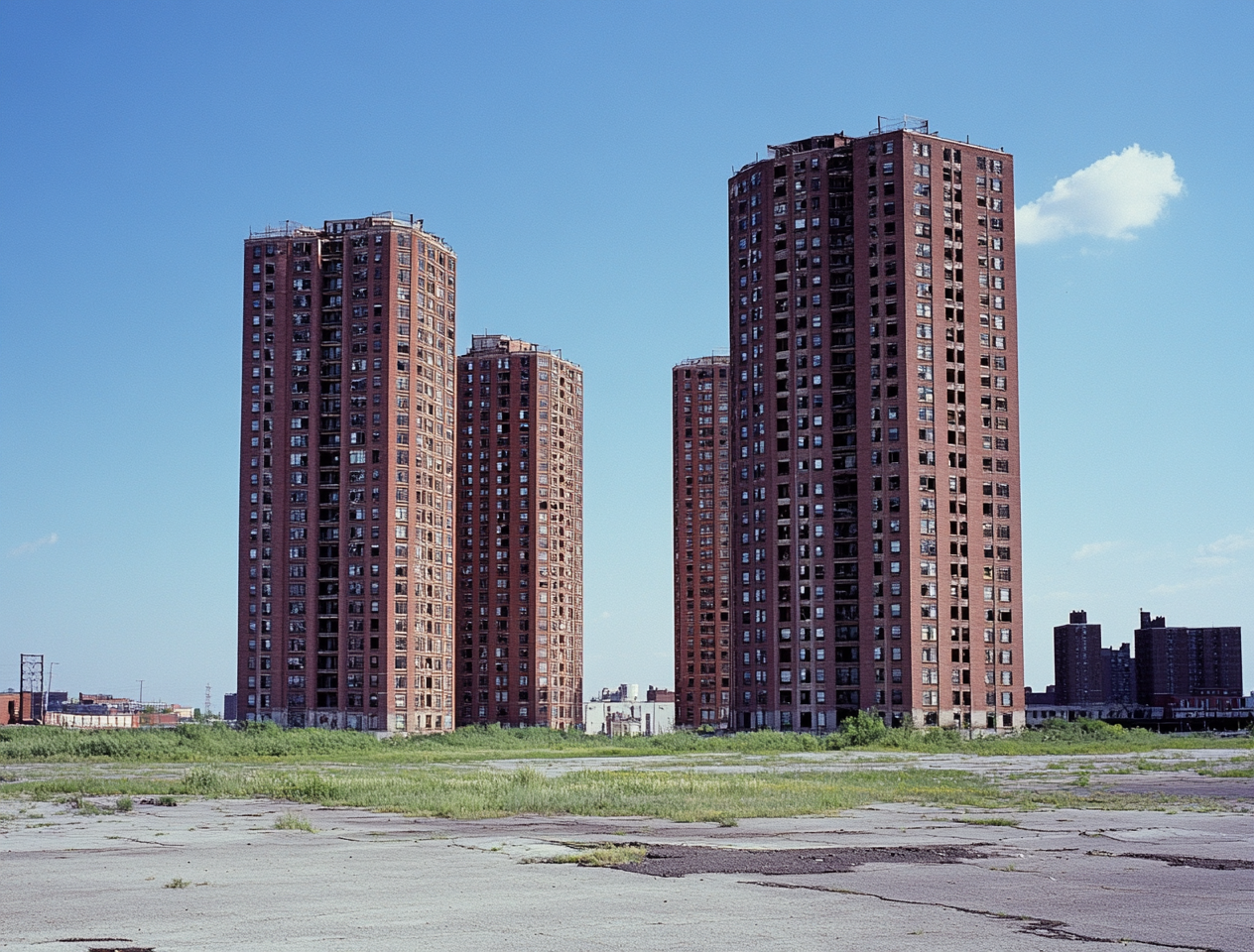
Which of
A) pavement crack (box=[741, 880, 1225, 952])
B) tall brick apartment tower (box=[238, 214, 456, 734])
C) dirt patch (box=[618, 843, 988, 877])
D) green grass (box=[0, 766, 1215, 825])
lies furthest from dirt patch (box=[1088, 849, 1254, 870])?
tall brick apartment tower (box=[238, 214, 456, 734])

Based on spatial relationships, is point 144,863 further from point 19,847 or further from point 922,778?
point 922,778

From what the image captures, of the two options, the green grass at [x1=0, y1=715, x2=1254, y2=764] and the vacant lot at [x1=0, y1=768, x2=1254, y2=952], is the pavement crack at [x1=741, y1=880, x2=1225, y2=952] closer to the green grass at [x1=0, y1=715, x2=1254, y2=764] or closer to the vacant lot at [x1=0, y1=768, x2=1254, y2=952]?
the vacant lot at [x1=0, y1=768, x2=1254, y2=952]

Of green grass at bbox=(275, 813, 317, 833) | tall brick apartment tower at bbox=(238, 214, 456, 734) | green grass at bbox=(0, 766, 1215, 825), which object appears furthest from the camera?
tall brick apartment tower at bbox=(238, 214, 456, 734)

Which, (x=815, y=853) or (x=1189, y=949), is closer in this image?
(x=1189, y=949)

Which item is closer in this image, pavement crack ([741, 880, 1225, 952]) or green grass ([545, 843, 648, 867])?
pavement crack ([741, 880, 1225, 952])

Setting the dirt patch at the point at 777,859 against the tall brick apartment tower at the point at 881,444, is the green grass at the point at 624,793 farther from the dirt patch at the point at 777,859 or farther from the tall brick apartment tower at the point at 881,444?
the tall brick apartment tower at the point at 881,444

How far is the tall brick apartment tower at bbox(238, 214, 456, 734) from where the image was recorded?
595ft

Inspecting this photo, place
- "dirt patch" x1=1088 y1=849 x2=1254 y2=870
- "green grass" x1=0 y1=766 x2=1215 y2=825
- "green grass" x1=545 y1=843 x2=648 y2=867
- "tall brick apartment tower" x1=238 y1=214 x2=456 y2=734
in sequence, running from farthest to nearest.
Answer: "tall brick apartment tower" x1=238 y1=214 x2=456 y2=734, "green grass" x1=0 y1=766 x2=1215 y2=825, "green grass" x1=545 y1=843 x2=648 y2=867, "dirt patch" x1=1088 y1=849 x2=1254 y2=870

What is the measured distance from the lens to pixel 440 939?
19.2 metres

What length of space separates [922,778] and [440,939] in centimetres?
4828

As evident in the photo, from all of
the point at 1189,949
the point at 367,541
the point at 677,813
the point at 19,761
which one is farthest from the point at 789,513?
the point at 1189,949

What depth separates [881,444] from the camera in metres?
162

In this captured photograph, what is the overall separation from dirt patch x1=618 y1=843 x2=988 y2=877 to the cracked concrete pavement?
15 centimetres

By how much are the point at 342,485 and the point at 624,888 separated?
165 m
